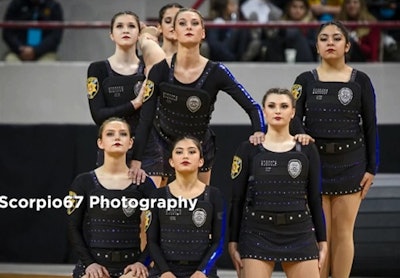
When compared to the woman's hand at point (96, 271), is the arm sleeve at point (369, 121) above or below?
above

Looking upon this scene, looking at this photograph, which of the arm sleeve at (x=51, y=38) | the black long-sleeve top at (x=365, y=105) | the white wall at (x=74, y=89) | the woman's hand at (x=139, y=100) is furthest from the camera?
the arm sleeve at (x=51, y=38)

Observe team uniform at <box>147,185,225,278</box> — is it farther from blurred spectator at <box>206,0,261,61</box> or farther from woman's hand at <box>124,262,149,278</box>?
blurred spectator at <box>206,0,261,61</box>

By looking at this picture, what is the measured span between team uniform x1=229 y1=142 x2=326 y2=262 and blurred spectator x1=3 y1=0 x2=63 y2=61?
3.45m

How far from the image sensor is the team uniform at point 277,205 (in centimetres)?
512

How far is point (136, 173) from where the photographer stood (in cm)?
526

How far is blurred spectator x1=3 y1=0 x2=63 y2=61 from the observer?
832 centimetres

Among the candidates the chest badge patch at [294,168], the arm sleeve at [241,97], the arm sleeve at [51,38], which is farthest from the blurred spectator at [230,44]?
the chest badge patch at [294,168]

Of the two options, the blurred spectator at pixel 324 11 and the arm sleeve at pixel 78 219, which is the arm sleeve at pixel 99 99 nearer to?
the arm sleeve at pixel 78 219

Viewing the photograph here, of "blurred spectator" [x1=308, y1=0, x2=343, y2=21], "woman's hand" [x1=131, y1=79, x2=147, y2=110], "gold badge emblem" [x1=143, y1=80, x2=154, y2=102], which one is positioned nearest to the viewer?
"gold badge emblem" [x1=143, y1=80, x2=154, y2=102]

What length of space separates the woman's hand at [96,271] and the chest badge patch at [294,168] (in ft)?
3.27

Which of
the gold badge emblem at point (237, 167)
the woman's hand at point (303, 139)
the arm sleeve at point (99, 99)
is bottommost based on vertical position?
the gold badge emblem at point (237, 167)

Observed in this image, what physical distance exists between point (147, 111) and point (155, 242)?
0.66m

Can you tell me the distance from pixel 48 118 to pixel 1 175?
1.98 ft

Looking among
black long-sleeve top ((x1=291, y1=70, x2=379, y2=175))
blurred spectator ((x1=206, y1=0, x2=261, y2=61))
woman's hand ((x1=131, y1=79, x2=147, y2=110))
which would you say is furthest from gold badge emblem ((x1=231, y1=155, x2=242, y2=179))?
blurred spectator ((x1=206, y1=0, x2=261, y2=61))
